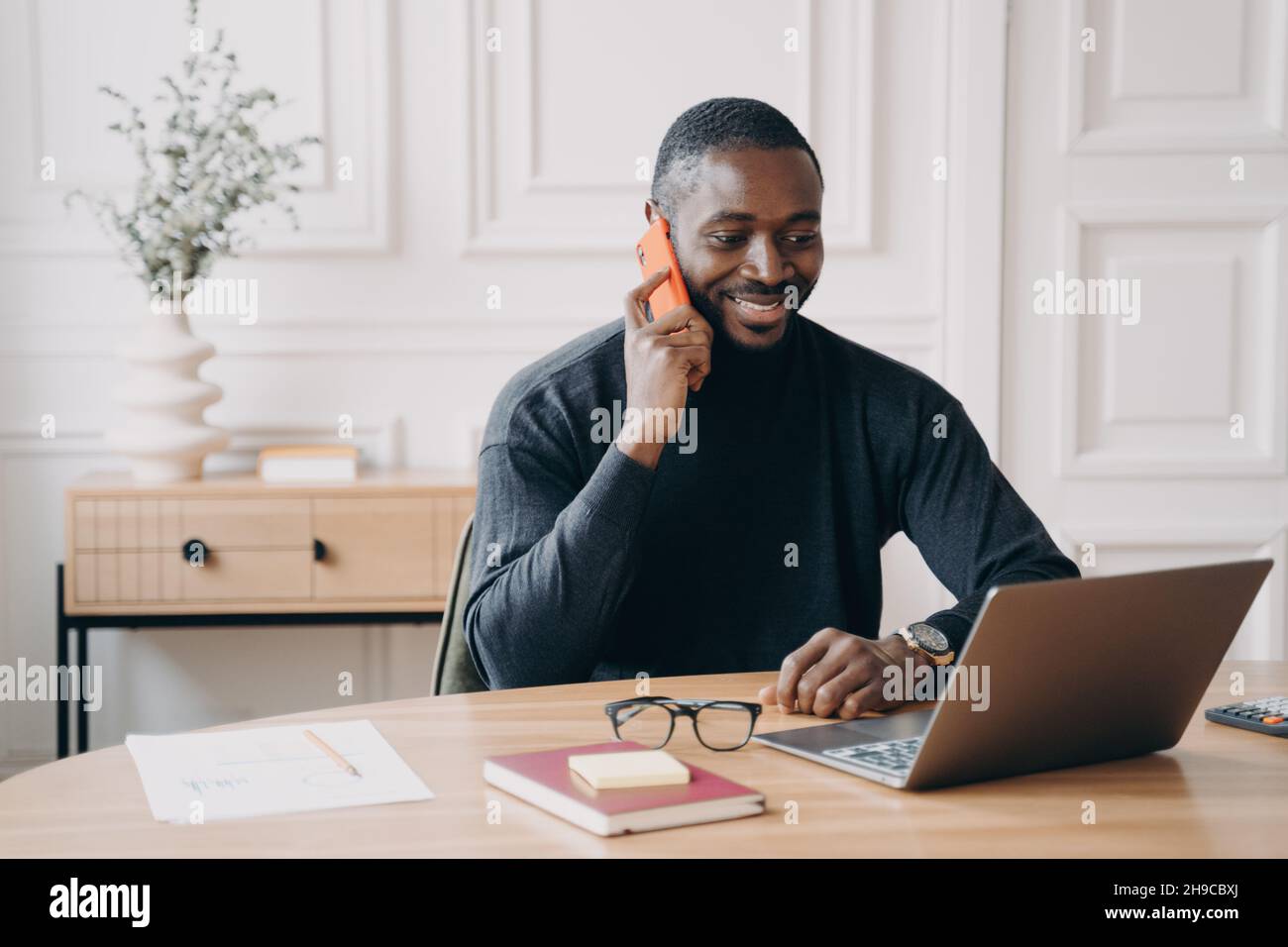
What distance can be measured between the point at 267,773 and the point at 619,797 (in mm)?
306

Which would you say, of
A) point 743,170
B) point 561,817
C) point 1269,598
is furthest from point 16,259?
point 1269,598

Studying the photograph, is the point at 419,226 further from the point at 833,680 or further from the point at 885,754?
the point at 885,754

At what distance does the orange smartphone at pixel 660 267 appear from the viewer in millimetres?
1802

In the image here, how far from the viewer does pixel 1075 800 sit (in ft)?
3.39

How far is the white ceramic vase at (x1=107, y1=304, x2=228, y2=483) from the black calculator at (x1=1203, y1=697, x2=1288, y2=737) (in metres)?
2.16

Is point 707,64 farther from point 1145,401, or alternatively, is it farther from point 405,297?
point 1145,401

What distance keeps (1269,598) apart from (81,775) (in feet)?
9.47

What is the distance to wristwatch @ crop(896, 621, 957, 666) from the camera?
144 cm

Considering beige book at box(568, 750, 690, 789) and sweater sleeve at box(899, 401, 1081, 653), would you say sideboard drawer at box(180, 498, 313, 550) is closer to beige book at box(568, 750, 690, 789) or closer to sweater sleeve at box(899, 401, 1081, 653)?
sweater sleeve at box(899, 401, 1081, 653)

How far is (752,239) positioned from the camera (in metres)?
1.75

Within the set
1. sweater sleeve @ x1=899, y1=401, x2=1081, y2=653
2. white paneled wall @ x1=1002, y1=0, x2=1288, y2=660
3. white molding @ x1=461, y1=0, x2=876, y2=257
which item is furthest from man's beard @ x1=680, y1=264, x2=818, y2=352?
white paneled wall @ x1=1002, y1=0, x2=1288, y2=660

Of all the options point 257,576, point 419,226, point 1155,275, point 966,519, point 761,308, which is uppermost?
point 419,226

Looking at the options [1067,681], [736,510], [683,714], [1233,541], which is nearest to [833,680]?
[683,714]
